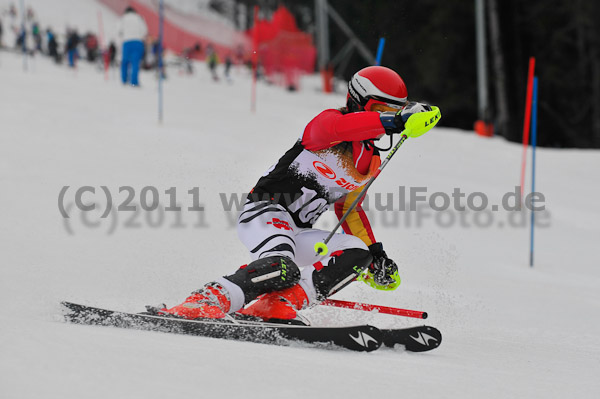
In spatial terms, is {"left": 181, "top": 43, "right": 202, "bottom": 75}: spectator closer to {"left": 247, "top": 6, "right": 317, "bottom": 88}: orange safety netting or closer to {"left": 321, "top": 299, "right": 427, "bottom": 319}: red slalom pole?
{"left": 247, "top": 6, "right": 317, "bottom": 88}: orange safety netting

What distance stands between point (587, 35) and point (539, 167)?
11.3m

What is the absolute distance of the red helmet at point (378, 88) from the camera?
142 inches

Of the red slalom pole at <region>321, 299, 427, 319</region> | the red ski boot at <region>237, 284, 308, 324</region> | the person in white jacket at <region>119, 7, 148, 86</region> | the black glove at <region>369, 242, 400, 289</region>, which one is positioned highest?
the person in white jacket at <region>119, 7, 148, 86</region>

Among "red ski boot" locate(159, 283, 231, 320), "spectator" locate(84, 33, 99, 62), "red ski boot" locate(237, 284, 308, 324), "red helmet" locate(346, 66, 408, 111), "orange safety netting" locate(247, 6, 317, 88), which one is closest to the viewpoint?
"red ski boot" locate(159, 283, 231, 320)

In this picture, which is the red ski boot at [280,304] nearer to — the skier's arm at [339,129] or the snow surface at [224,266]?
the snow surface at [224,266]

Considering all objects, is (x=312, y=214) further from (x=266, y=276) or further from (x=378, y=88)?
(x=378, y=88)

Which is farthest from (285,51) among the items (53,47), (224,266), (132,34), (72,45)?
(224,266)

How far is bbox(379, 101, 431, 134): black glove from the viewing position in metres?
3.31

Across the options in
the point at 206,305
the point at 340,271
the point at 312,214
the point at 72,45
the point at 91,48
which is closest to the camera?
the point at 206,305

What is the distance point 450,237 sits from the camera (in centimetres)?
780

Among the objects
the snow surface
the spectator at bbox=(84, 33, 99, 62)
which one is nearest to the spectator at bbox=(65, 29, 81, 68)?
the spectator at bbox=(84, 33, 99, 62)

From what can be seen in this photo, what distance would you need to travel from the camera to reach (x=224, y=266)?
544cm

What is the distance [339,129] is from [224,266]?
90.6 inches

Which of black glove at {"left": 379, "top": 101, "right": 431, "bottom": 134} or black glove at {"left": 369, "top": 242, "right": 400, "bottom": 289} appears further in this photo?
black glove at {"left": 369, "top": 242, "right": 400, "bottom": 289}
